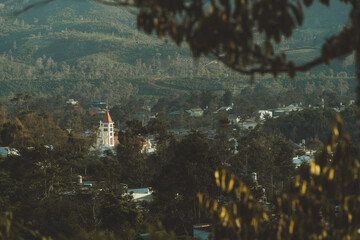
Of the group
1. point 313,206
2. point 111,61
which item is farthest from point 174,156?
point 111,61

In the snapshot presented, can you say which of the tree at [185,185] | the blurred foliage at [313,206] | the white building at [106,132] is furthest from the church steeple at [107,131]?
the blurred foliage at [313,206]

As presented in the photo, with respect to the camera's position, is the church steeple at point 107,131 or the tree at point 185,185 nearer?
the tree at point 185,185

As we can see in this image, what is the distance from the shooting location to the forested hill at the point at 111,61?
124688 mm

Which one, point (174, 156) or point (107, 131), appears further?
point (107, 131)

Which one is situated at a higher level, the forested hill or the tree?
the forested hill

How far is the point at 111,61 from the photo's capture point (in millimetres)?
156000

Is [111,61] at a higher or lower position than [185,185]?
higher

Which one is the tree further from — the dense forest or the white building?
the white building

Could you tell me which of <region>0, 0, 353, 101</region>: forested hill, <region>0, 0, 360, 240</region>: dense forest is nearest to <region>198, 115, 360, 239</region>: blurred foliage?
<region>0, 0, 360, 240</region>: dense forest

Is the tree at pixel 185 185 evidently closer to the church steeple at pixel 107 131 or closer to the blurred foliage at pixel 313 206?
the blurred foliage at pixel 313 206

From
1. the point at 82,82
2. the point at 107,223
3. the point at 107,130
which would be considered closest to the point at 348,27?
the point at 107,223

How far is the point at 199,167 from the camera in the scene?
22297mm

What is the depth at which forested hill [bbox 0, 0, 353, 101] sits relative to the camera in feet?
409

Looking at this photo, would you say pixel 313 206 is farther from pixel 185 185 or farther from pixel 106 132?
pixel 106 132
